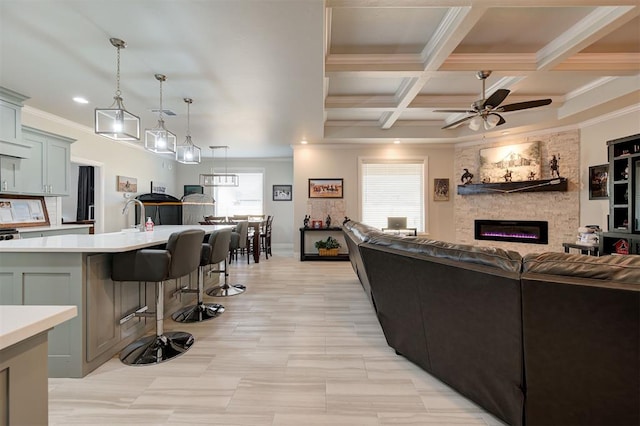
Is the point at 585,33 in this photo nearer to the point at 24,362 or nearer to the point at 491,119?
the point at 491,119

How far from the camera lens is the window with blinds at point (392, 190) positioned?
666 centimetres

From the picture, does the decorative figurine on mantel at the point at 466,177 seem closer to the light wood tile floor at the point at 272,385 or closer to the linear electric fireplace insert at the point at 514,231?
the linear electric fireplace insert at the point at 514,231

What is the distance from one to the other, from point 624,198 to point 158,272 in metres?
5.82

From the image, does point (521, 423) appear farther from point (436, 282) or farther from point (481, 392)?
point (436, 282)

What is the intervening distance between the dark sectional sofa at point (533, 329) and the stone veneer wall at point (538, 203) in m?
5.07

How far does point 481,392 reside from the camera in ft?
5.23

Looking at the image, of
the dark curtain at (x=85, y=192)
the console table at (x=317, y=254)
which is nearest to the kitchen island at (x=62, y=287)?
the console table at (x=317, y=254)

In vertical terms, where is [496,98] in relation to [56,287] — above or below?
above

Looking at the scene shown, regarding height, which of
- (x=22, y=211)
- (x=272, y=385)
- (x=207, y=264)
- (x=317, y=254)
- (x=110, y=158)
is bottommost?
(x=272, y=385)

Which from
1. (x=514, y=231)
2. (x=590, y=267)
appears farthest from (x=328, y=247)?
(x=590, y=267)

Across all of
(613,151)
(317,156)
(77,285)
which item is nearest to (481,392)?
(77,285)

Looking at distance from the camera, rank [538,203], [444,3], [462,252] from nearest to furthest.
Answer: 1. [462,252]
2. [444,3]
3. [538,203]

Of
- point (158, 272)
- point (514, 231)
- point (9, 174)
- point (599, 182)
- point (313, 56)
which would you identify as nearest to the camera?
point (158, 272)

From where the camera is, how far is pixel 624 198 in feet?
13.2
